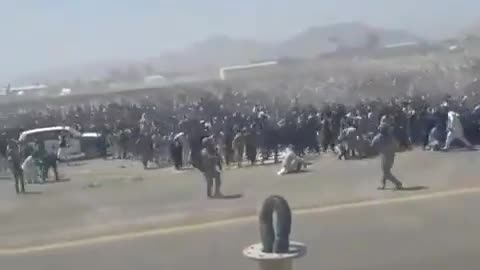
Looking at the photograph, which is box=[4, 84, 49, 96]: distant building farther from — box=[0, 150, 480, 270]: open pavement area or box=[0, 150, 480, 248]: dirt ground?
box=[0, 150, 480, 270]: open pavement area

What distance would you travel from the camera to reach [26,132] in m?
18.6

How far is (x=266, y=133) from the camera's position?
16.5 m

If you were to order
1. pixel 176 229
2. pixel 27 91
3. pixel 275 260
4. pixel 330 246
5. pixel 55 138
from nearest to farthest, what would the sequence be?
pixel 275 260, pixel 330 246, pixel 176 229, pixel 55 138, pixel 27 91

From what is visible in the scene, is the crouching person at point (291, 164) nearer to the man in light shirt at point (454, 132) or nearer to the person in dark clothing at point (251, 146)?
the person in dark clothing at point (251, 146)

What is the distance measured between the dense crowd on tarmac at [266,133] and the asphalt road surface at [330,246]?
2.92 meters

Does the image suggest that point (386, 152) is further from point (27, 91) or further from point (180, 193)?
point (27, 91)

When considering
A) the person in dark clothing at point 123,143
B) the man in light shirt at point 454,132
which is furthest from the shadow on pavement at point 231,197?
the person in dark clothing at point 123,143

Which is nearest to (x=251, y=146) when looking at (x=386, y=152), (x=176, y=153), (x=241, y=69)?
(x=176, y=153)

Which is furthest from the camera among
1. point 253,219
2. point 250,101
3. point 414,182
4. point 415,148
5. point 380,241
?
point 250,101

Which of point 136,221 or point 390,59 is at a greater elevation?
point 390,59

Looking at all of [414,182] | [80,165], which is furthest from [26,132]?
[414,182]

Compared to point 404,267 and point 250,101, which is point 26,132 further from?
point 404,267

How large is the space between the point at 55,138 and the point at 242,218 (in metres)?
9.86

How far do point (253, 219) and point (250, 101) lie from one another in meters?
10.4
